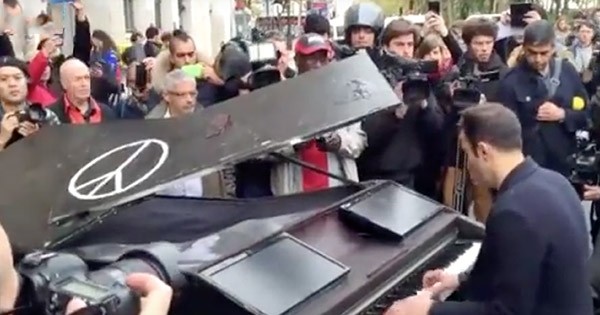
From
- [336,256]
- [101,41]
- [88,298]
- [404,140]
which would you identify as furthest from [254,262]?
[101,41]

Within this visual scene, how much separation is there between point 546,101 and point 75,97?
294 centimetres

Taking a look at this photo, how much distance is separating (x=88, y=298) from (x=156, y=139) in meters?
1.85

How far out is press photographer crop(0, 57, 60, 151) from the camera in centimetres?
532

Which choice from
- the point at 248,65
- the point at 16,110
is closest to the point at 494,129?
the point at 16,110

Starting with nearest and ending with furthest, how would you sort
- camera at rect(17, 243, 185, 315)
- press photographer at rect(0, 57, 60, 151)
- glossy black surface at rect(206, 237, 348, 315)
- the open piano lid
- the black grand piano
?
camera at rect(17, 243, 185, 315) < glossy black surface at rect(206, 237, 348, 315) < the black grand piano < the open piano lid < press photographer at rect(0, 57, 60, 151)

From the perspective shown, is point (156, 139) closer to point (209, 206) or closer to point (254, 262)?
point (209, 206)

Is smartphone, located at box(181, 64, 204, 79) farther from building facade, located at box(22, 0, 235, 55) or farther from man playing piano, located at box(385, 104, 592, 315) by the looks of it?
building facade, located at box(22, 0, 235, 55)

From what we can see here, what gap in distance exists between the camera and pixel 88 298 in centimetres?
237

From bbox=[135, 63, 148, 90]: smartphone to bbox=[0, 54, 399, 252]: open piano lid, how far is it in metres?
3.22

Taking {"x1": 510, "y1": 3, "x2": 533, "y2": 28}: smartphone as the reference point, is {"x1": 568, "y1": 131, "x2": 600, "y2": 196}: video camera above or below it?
below

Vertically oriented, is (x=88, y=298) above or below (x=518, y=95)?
above

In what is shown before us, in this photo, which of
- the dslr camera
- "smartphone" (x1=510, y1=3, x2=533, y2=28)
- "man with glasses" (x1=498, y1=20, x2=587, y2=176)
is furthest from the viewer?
"smartphone" (x1=510, y1=3, x2=533, y2=28)

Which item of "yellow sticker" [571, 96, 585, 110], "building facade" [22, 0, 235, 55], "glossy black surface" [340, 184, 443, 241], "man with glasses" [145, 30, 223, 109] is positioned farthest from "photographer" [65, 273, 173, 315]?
"building facade" [22, 0, 235, 55]

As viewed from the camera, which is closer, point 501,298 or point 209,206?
point 501,298
